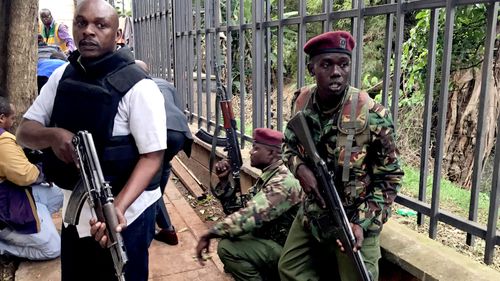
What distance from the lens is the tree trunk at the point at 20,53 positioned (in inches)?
190

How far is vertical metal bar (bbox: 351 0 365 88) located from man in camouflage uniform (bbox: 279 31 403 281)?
0.74 metres

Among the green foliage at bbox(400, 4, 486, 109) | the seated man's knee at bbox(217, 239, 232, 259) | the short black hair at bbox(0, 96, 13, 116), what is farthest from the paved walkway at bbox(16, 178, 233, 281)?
the green foliage at bbox(400, 4, 486, 109)

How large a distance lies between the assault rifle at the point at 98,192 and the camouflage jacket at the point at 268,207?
1006mm

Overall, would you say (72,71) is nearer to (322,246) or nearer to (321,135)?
(321,135)

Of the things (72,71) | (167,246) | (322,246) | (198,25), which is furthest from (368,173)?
(198,25)

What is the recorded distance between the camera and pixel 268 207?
9.09ft

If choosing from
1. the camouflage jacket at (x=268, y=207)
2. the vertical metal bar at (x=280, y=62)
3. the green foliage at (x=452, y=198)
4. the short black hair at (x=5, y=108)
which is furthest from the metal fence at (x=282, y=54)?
the short black hair at (x=5, y=108)

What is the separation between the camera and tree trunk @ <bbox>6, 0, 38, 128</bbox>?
4816 millimetres

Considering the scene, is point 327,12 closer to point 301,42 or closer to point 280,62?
point 301,42

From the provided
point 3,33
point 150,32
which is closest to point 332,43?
point 3,33

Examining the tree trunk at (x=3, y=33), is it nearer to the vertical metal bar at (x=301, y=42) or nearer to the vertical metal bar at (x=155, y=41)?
the vertical metal bar at (x=301, y=42)

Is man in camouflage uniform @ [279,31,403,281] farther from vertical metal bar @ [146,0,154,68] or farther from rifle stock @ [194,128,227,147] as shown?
vertical metal bar @ [146,0,154,68]

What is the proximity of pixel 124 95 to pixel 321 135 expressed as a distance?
0.97 m

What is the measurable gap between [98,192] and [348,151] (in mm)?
1112
